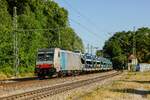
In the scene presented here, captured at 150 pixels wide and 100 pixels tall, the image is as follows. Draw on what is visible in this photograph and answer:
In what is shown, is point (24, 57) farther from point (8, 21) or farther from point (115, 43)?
point (115, 43)

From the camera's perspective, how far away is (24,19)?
3127 inches

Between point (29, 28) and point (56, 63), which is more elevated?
point (29, 28)

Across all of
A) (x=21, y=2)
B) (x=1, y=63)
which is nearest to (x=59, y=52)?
(x=1, y=63)

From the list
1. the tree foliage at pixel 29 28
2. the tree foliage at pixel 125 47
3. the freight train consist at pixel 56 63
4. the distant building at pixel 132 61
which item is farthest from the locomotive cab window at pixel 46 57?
the tree foliage at pixel 125 47

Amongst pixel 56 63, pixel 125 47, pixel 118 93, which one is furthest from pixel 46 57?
pixel 125 47

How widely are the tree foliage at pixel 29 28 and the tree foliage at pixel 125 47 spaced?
40177mm

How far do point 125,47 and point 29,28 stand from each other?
299ft

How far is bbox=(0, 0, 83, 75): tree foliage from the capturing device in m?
62.8

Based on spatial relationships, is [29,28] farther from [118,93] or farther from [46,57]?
[118,93]

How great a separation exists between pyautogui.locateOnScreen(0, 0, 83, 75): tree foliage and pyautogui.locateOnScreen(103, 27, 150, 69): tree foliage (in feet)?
132

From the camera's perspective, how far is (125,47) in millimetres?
166500

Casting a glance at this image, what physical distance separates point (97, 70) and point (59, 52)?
40961 mm

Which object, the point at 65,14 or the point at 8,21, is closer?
the point at 8,21

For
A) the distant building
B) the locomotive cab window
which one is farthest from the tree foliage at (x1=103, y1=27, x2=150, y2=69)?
the locomotive cab window
